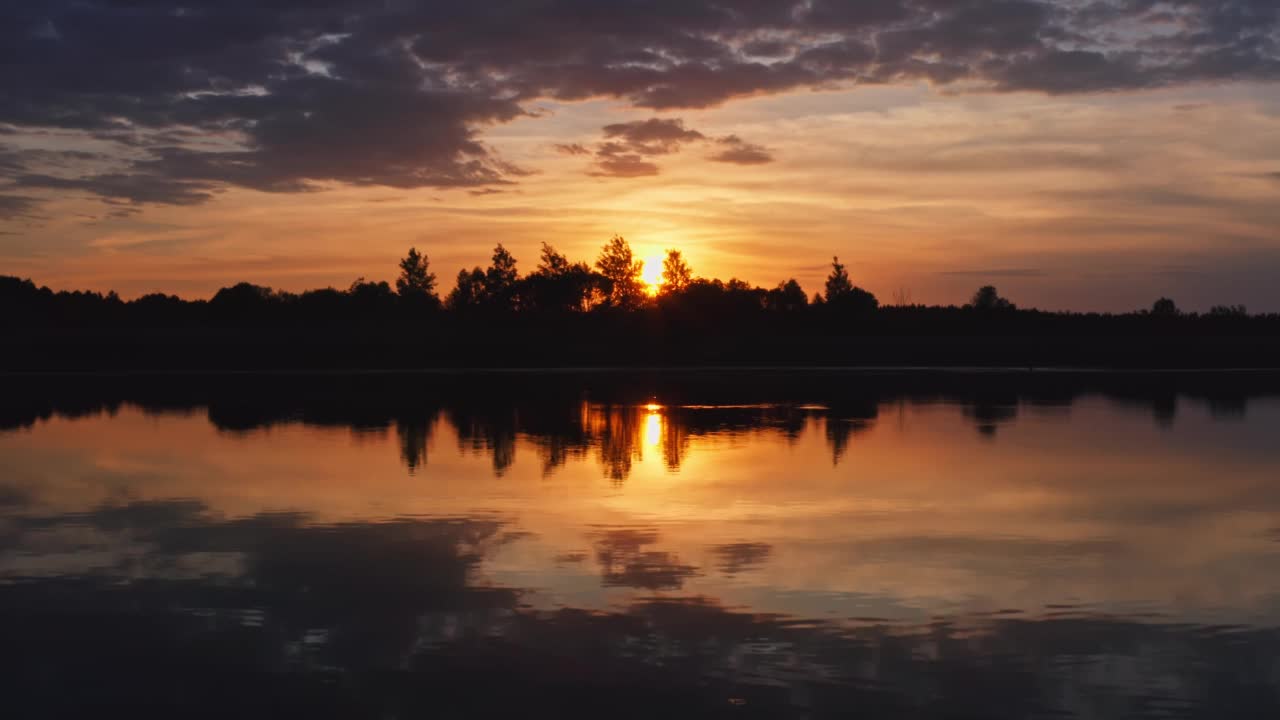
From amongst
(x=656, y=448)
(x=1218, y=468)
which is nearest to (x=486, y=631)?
(x=656, y=448)

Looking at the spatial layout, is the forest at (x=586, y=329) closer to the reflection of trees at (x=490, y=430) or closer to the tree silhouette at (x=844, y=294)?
the tree silhouette at (x=844, y=294)

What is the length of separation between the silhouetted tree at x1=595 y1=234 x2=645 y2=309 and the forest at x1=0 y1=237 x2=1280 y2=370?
0.66ft

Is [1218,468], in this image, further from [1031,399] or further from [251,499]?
[1031,399]

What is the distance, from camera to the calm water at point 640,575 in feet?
33.0

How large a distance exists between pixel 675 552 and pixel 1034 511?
745 cm

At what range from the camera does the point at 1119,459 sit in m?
27.2

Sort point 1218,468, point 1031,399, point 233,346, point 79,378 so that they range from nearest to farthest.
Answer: point 1218,468 → point 1031,399 → point 79,378 → point 233,346

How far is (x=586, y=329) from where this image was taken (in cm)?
13062

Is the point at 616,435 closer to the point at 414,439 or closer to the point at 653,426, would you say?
the point at 653,426

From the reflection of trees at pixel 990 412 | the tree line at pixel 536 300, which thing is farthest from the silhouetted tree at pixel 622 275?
the reflection of trees at pixel 990 412

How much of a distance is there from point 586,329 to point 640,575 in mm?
116686

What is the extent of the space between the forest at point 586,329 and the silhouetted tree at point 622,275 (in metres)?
0.20

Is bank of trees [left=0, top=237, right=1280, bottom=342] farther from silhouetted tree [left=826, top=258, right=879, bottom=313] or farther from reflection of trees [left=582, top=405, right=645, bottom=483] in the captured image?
reflection of trees [left=582, top=405, right=645, bottom=483]

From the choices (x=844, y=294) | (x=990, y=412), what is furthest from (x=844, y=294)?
(x=990, y=412)
